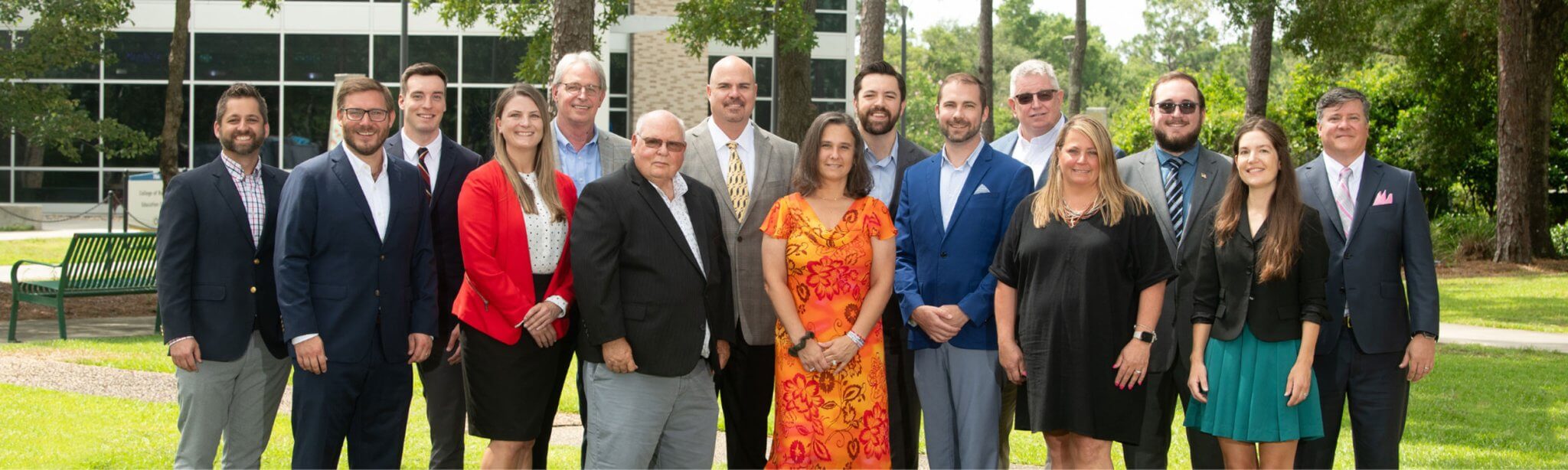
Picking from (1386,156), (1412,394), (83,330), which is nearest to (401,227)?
(1412,394)

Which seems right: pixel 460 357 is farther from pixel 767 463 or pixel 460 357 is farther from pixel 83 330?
pixel 83 330

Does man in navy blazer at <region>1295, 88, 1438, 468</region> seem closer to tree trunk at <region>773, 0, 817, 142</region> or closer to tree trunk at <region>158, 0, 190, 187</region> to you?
tree trunk at <region>773, 0, 817, 142</region>

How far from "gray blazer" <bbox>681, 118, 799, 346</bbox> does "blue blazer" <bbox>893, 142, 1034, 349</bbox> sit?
615 mm

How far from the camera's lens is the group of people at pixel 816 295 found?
5.09 metres

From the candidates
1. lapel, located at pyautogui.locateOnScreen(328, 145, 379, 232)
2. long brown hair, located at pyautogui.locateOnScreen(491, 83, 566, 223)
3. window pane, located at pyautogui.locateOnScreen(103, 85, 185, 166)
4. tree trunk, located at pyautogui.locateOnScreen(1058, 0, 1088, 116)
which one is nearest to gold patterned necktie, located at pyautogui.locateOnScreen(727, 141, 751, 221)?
long brown hair, located at pyautogui.locateOnScreen(491, 83, 566, 223)

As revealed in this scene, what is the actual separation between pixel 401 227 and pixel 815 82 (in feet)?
103

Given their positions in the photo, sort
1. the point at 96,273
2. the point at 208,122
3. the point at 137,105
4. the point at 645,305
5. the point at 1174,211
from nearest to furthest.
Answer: the point at 645,305 → the point at 1174,211 → the point at 96,273 → the point at 137,105 → the point at 208,122

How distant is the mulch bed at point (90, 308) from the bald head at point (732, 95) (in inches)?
444

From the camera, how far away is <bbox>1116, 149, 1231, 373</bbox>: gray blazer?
549 cm

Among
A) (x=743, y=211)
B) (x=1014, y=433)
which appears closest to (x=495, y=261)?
(x=743, y=211)

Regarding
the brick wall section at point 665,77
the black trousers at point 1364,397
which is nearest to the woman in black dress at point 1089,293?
the black trousers at point 1364,397

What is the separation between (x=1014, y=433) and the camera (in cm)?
789

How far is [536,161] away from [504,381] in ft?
3.10

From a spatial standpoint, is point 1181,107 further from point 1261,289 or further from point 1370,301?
point 1370,301
